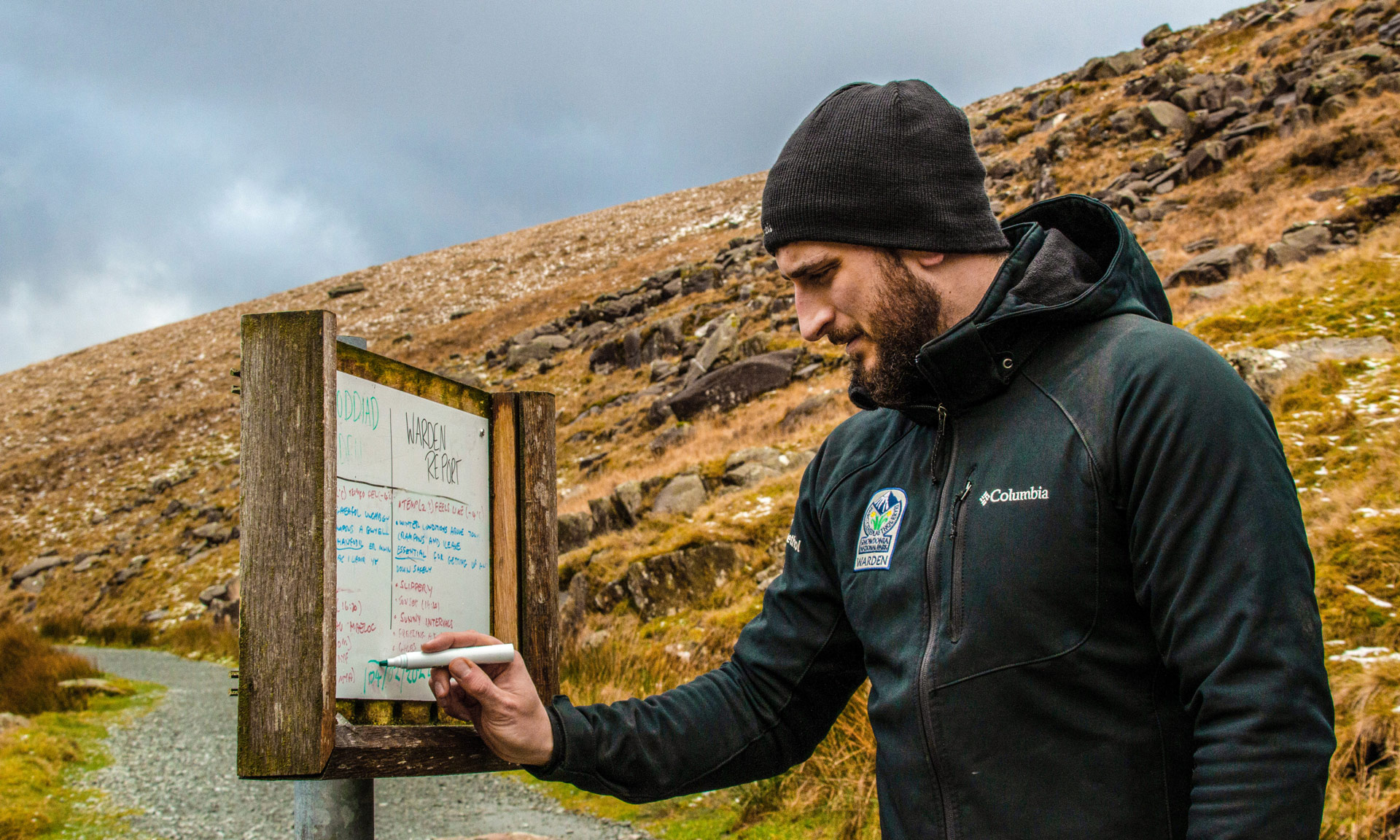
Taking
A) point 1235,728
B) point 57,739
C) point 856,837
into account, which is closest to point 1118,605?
point 1235,728

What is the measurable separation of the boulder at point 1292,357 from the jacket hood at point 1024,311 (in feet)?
22.2

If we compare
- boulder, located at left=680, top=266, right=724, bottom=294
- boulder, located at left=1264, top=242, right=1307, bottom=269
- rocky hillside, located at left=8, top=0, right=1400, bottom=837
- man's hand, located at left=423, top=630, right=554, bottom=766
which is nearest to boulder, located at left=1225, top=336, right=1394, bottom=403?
rocky hillside, located at left=8, top=0, right=1400, bottom=837

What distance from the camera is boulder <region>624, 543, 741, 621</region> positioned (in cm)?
867

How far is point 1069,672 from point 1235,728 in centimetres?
27

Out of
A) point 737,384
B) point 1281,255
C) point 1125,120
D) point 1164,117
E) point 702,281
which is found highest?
point 1125,120

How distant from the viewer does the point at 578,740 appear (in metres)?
2.14

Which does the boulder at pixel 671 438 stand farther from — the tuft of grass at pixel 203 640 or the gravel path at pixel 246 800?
the gravel path at pixel 246 800

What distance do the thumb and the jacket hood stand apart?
109 cm

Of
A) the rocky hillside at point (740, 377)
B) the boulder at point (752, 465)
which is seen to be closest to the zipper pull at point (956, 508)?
the rocky hillside at point (740, 377)

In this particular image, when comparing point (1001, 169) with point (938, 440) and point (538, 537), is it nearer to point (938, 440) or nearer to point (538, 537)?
point (538, 537)

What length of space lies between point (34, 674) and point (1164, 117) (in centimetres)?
2827

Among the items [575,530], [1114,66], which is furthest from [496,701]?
[1114,66]

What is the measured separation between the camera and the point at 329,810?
221 cm

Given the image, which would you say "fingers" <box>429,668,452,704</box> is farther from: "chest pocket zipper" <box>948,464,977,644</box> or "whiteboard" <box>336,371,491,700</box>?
"chest pocket zipper" <box>948,464,977,644</box>
